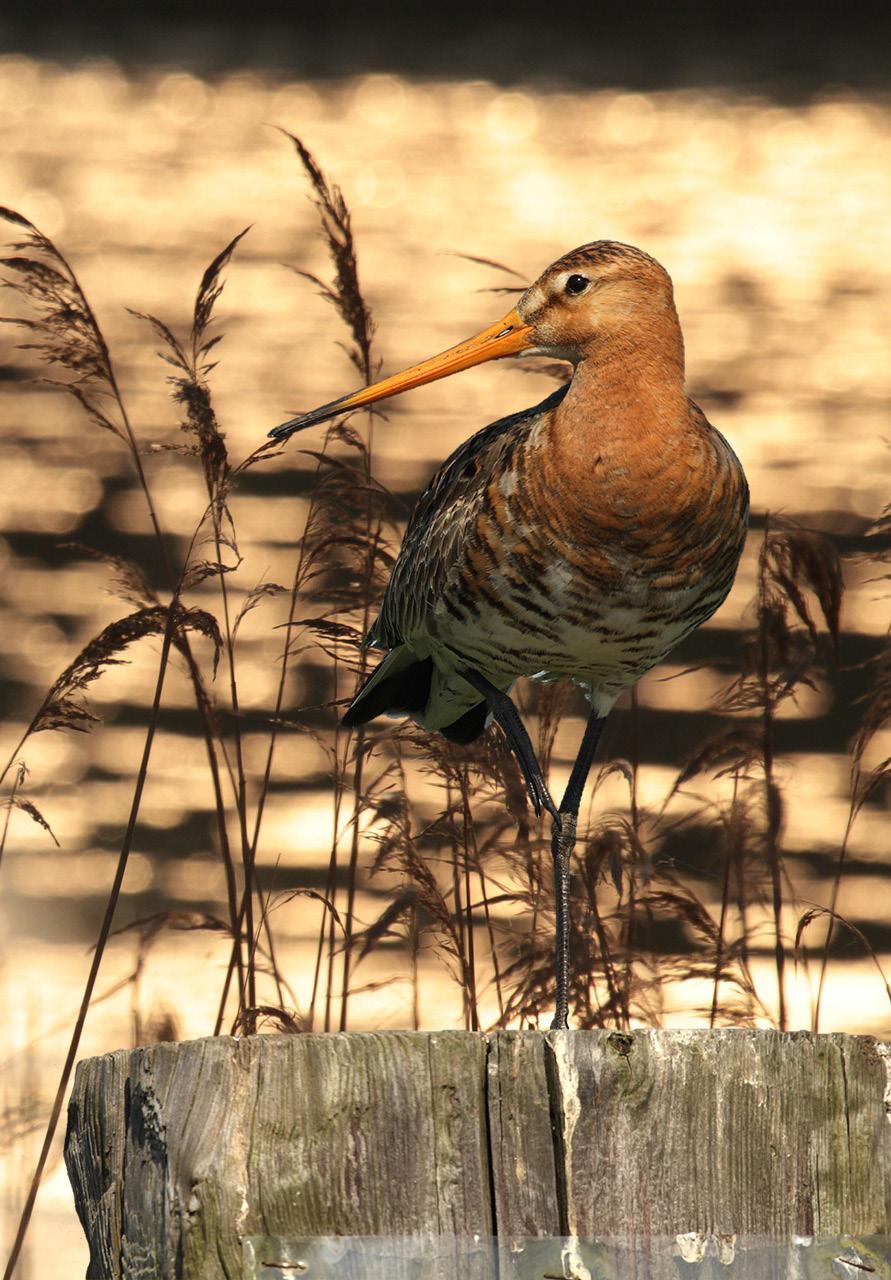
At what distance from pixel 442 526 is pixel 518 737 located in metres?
0.46

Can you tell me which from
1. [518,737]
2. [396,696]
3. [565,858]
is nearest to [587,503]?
[518,737]

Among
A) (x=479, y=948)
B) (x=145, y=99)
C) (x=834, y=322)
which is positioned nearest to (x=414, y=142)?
(x=145, y=99)

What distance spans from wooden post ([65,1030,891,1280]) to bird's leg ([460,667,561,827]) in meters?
1.47

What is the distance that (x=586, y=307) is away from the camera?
3.59 meters

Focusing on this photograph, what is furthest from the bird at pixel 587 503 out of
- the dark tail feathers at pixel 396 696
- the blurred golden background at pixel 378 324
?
the blurred golden background at pixel 378 324

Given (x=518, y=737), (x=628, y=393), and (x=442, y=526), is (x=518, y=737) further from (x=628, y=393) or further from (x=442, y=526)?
(x=628, y=393)

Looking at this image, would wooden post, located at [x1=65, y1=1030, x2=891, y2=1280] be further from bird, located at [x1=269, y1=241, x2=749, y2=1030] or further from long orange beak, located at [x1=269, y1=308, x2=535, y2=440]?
long orange beak, located at [x1=269, y1=308, x2=535, y2=440]

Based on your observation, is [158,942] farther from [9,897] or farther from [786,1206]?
[786,1206]

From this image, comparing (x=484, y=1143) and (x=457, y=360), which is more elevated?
(x=457, y=360)

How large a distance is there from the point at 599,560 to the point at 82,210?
11.3 feet

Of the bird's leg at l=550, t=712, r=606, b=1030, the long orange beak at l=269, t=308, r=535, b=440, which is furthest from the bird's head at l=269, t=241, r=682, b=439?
the bird's leg at l=550, t=712, r=606, b=1030

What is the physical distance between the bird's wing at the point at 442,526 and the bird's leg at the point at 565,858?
0.42m

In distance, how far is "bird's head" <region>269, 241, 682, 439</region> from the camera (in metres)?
3.57

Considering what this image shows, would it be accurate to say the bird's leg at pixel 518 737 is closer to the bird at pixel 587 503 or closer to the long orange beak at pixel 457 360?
the bird at pixel 587 503
